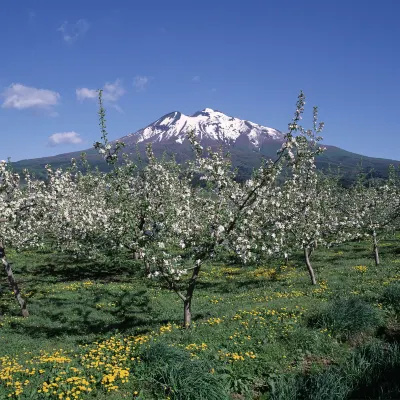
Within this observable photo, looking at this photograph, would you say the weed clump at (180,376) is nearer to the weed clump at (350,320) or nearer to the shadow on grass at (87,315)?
the shadow on grass at (87,315)

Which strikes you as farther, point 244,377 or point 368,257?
point 368,257

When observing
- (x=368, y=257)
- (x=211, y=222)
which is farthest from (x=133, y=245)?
(x=368, y=257)

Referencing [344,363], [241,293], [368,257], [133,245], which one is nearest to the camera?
[344,363]

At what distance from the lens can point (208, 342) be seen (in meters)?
12.3

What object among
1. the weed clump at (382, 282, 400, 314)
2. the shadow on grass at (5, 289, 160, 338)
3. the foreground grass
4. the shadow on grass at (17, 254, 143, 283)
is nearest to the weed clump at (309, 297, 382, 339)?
the foreground grass

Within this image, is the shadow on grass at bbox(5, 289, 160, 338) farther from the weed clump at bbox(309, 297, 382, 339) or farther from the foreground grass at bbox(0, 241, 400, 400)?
the weed clump at bbox(309, 297, 382, 339)

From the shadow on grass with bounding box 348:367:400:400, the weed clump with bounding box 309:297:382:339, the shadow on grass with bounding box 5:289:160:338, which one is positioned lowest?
the shadow on grass with bounding box 5:289:160:338

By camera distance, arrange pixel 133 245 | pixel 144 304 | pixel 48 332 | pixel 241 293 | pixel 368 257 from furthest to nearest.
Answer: pixel 368 257 < pixel 241 293 < pixel 144 304 < pixel 48 332 < pixel 133 245

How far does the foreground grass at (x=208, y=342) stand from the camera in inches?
369

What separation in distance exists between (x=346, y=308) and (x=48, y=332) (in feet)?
43.0

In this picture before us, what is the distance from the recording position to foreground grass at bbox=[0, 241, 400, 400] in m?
9.38

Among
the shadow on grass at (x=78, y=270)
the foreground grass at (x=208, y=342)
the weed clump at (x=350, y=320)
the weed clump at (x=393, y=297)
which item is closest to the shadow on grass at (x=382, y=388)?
the foreground grass at (x=208, y=342)

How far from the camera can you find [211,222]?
43.4 feet

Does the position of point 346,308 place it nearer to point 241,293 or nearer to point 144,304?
point 241,293
